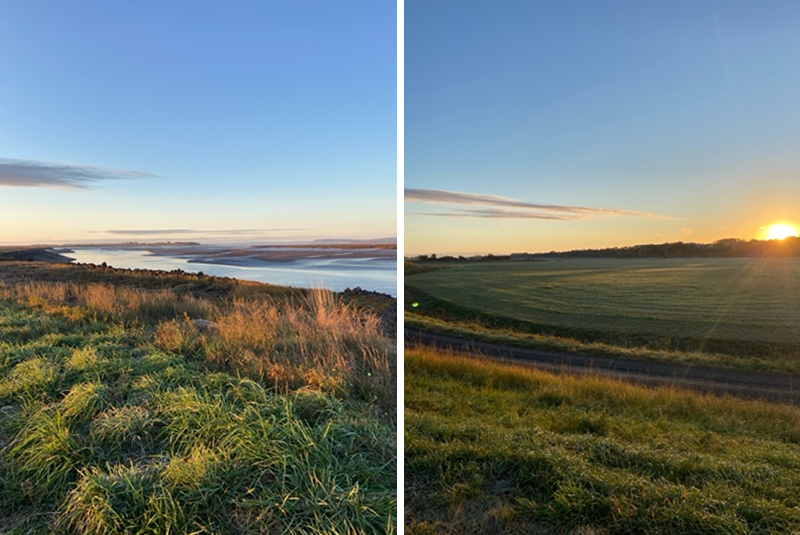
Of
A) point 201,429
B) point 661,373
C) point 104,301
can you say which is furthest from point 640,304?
point 104,301

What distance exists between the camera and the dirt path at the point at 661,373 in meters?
5.46

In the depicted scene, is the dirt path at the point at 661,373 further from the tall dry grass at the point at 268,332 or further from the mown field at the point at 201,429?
the mown field at the point at 201,429

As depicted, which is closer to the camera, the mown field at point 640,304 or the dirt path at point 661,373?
the dirt path at point 661,373

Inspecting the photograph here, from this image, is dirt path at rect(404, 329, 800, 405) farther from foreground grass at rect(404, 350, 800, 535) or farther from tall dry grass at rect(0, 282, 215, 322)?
tall dry grass at rect(0, 282, 215, 322)

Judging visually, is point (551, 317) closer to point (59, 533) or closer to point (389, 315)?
point (389, 315)

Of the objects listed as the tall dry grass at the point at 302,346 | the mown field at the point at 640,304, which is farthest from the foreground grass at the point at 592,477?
A: the mown field at the point at 640,304

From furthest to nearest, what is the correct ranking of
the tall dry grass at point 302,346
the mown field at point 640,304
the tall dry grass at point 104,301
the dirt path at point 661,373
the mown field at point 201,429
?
the mown field at point 640,304, the dirt path at point 661,373, the tall dry grass at point 104,301, the tall dry grass at point 302,346, the mown field at point 201,429

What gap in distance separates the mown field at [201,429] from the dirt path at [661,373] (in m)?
4.33

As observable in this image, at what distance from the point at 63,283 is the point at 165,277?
1.37 meters

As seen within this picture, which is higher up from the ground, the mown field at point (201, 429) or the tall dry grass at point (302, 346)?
the tall dry grass at point (302, 346)

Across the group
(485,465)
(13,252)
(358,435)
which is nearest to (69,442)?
(358,435)

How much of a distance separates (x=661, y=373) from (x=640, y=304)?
11.9 ft

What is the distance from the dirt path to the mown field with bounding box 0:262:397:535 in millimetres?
4335

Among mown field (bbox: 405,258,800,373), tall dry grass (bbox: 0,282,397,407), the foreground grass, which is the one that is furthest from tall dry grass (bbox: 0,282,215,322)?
mown field (bbox: 405,258,800,373)
